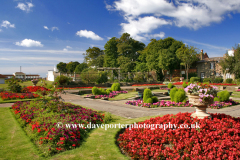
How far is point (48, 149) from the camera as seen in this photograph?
3.75 metres

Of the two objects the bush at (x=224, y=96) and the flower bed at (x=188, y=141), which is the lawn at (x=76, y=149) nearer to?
the flower bed at (x=188, y=141)

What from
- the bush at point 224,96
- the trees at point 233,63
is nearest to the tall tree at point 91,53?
the trees at point 233,63

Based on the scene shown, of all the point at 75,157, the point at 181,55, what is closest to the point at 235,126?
the point at 75,157

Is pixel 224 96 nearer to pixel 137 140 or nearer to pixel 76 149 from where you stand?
pixel 137 140

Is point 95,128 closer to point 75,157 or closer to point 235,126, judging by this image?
point 75,157

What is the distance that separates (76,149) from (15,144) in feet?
5.53

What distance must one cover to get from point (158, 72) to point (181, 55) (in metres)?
7.82

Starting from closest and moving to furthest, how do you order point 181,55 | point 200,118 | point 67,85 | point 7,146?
point 7,146, point 200,118, point 67,85, point 181,55

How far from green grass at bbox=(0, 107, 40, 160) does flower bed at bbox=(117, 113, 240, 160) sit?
2200 mm

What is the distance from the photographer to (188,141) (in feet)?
12.2

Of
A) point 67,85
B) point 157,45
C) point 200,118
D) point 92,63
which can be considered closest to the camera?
point 200,118

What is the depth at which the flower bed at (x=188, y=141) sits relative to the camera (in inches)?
134

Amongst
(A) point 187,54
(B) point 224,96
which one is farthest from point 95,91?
(A) point 187,54

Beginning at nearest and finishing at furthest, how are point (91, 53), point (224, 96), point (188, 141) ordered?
point (188, 141) → point (224, 96) → point (91, 53)
